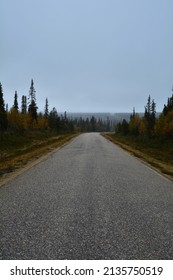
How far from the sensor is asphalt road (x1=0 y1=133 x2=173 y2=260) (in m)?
4.58

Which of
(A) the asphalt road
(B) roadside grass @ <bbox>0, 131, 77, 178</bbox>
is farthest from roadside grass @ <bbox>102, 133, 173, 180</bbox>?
(B) roadside grass @ <bbox>0, 131, 77, 178</bbox>

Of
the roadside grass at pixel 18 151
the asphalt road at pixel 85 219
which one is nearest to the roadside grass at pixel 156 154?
the asphalt road at pixel 85 219

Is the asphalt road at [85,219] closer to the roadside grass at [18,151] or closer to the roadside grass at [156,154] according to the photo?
the roadside grass at [18,151]

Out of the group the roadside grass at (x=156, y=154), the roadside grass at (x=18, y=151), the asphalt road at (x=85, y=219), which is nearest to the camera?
the asphalt road at (x=85, y=219)

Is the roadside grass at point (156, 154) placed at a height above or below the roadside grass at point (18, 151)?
below

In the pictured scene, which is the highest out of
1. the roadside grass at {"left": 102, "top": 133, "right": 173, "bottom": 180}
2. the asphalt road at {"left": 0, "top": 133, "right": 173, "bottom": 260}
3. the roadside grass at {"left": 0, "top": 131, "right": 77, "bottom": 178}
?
the roadside grass at {"left": 0, "top": 131, "right": 77, "bottom": 178}

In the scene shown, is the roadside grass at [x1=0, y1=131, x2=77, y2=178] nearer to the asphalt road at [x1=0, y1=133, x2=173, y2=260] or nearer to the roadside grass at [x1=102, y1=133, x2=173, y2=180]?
the asphalt road at [x1=0, y1=133, x2=173, y2=260]

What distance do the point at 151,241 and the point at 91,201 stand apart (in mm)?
2750

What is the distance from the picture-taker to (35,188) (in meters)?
9.07

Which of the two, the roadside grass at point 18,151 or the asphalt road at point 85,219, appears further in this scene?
the roadside grass at point 18,151

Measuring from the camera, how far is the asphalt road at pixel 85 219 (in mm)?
4582
